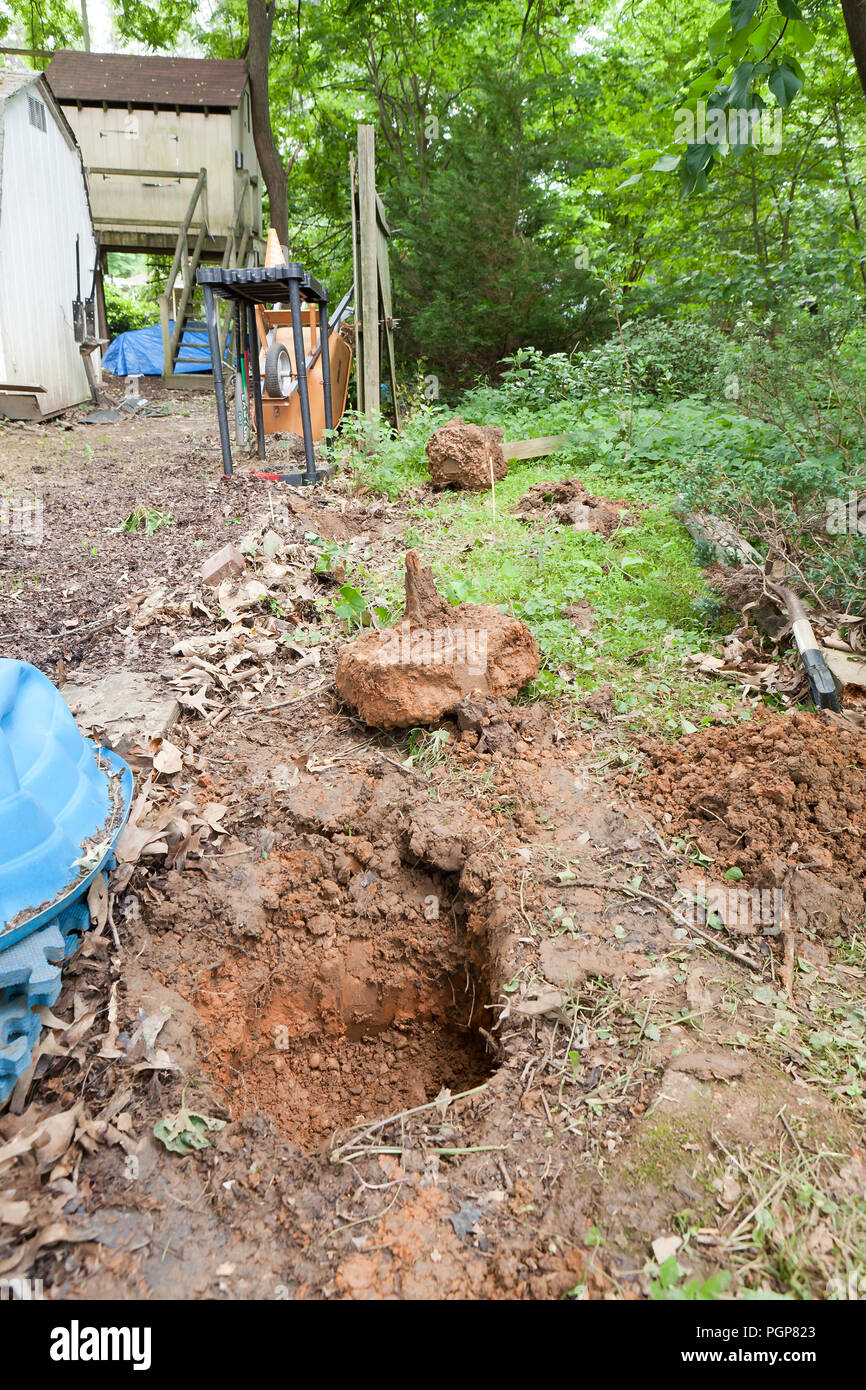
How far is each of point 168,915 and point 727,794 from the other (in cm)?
187

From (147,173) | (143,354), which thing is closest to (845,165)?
(147,173)

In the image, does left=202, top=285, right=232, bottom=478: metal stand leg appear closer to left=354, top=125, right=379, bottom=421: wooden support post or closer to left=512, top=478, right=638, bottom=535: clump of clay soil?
left=354, top=125, right=379, bottom=421: wooden support post

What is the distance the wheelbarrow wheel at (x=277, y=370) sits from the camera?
7879 mm

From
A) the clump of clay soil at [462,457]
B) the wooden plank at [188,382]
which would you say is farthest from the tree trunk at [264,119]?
the clump of clay soil at [462,457]

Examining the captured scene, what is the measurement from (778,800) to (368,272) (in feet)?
24.0

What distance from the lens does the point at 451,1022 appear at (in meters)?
2.55

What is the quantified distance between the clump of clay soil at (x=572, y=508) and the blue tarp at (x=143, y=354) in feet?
38.9

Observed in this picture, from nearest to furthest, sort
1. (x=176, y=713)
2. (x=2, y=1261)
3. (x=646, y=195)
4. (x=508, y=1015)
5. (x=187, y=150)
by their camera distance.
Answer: (x=2, y=1261) < (x=508, y=1015) < (x=176, y=713) < (x=646, y=195) < (x=187, y=150)

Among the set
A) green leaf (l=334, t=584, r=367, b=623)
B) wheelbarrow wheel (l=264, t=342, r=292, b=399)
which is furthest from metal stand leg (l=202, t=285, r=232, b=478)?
green leaf (l=334, t=584, r=367, b=623)

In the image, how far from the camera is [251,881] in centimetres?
270

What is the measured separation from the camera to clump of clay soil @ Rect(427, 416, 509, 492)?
7137mm

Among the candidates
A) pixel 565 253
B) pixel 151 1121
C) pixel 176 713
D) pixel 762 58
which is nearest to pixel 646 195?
pixel 565 253

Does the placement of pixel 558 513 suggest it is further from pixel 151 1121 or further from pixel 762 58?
pixel 151 1121

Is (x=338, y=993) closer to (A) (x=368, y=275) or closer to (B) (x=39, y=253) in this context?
(A) (x=368, y=275)
